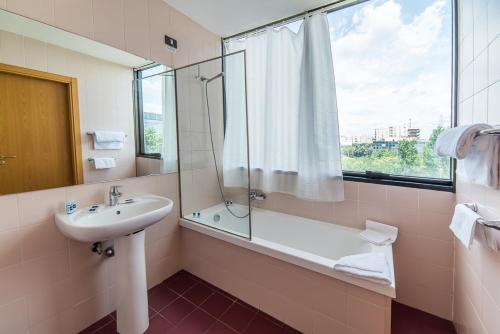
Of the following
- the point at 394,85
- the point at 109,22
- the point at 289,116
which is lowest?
the point at 289,116

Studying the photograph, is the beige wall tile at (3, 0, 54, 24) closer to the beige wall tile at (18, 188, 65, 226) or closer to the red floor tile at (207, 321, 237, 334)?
the beige wall tile at (18, 188, 65, 226)

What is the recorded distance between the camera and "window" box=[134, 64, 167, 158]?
1804 millimetres

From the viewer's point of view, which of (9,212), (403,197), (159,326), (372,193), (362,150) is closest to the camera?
(9,212)

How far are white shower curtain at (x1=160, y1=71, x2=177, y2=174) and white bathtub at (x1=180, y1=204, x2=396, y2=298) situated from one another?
556 mm

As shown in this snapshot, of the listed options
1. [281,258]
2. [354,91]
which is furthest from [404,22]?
[281,258]

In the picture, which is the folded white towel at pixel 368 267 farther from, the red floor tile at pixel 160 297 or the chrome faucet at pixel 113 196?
the chrome faucet at pixel 113 196

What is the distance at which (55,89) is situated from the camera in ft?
4.44

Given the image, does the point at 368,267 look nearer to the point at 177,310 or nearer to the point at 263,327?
the point at 263,327

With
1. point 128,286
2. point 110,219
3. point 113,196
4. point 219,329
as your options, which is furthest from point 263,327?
point 113,196

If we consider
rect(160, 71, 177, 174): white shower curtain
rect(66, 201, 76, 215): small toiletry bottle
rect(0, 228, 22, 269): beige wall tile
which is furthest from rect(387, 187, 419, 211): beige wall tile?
Result: rect(0, 228, 22, 269): beige wall tile

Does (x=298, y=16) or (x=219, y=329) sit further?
(x=298, y=16)

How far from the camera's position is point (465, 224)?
945mm

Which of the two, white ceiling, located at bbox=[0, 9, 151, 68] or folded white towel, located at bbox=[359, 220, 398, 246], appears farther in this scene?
folded white towel, located at bbox=[359, 220, 398, 246]

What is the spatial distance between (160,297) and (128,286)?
50 centimetres
